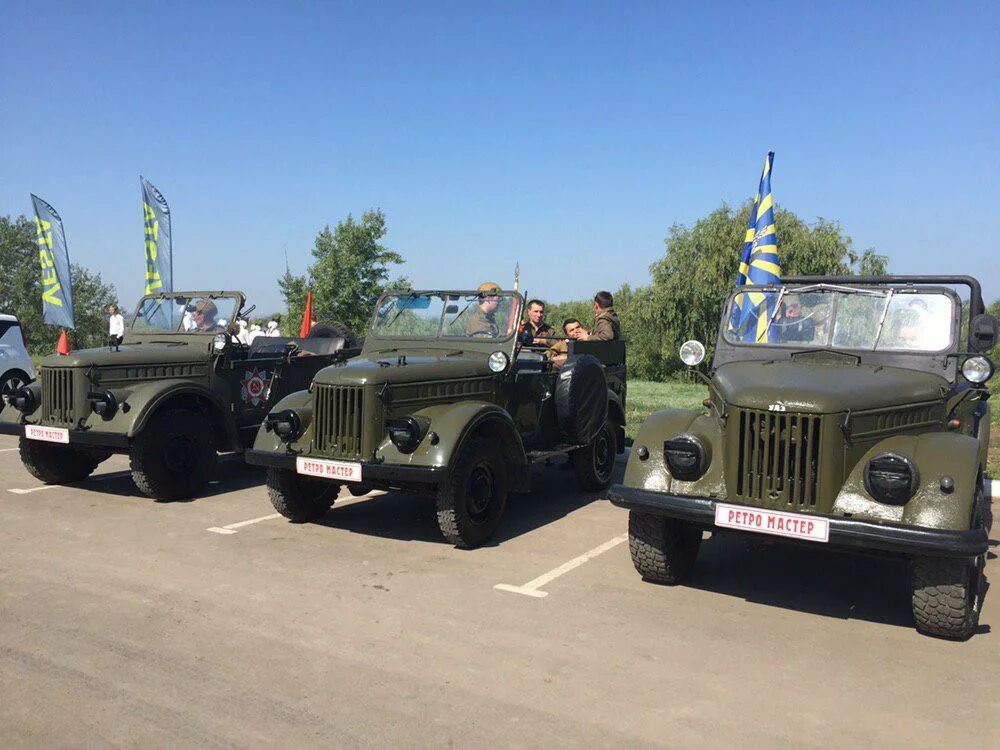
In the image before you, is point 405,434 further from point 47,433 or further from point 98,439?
point 47,433

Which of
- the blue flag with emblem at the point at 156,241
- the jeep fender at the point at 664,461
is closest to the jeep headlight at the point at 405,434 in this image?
the jeep fender at the point at 664,461

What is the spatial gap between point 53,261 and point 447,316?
1571 centimetres

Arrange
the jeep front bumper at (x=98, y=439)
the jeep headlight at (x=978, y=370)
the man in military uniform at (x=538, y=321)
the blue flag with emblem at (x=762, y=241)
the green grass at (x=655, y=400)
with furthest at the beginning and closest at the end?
the green grass at (x=655, y=400)
the blue flag with emblem at (x=762, y=241)
the man in military uniform at (x=538, y=321)
the jeep front bumper at (x=98, y=439)
the jeep headlight at (x=978, y=370)

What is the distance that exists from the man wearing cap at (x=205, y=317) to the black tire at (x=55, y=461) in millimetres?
1672

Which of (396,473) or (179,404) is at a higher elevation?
(179,404)

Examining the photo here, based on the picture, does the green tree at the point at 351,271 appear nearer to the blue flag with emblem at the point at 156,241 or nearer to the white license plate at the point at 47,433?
the blue flag with emblem at the point at 156,241

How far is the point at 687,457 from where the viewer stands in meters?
4.70

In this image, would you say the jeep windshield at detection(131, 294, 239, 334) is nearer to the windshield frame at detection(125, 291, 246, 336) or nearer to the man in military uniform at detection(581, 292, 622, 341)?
the windshield frame at detection(125, 291, 246, 336)

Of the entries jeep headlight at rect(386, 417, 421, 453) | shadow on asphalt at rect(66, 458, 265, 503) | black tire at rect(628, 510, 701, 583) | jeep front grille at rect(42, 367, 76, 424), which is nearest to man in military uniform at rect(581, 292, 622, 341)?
jeep headlight at rect(386, 417, 421, 453)

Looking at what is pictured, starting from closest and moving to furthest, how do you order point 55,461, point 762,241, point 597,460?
point 55,461 < point 597,460 < point 762,241

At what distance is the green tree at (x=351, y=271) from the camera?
28156 millimetres

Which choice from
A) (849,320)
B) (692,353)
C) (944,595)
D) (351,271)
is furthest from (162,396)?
(351,271)

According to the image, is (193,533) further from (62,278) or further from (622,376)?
(62,278)

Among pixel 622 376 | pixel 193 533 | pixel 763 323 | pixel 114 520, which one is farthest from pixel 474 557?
pixel 622 376
